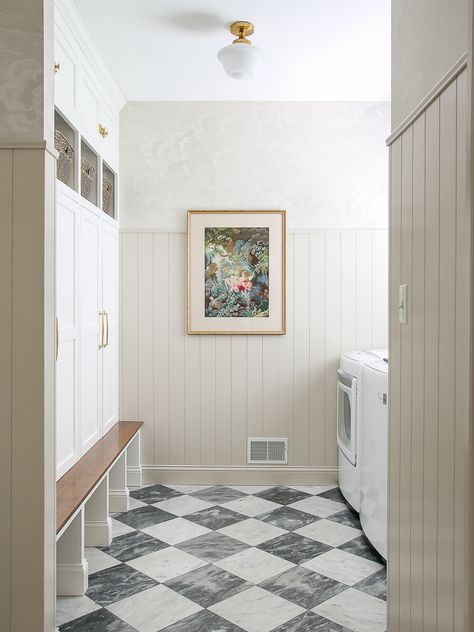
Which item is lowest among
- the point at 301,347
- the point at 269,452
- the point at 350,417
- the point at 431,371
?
the point at 269,452

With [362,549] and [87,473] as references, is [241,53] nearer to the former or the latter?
[87,473]

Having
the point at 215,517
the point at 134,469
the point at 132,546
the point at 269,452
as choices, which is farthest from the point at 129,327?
the point at 132,546

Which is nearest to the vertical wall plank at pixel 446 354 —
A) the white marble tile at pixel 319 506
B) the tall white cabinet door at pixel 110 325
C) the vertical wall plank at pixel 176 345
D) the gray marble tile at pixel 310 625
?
the gray marble tile at pixel 310 625

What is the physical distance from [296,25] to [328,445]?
2.63 meters

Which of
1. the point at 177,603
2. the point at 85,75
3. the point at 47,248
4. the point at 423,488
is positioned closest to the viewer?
the point at 423,488

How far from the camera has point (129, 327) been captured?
13.4 feet

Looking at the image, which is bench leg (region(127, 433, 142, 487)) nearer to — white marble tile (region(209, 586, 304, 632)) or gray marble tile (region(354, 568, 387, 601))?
white marble tile (region(209, 586, 304, 632))

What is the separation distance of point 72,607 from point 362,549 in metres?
1.46

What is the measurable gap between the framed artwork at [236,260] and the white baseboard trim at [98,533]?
1.52 m

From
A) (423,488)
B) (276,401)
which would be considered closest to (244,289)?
(276,401)

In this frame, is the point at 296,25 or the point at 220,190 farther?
the point at 220,190

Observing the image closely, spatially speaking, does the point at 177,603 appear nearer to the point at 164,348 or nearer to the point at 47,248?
the point at 47,248

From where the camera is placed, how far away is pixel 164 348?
409cm

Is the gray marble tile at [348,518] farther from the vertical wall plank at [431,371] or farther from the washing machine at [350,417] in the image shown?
the vertical wall plank at [431,371]
